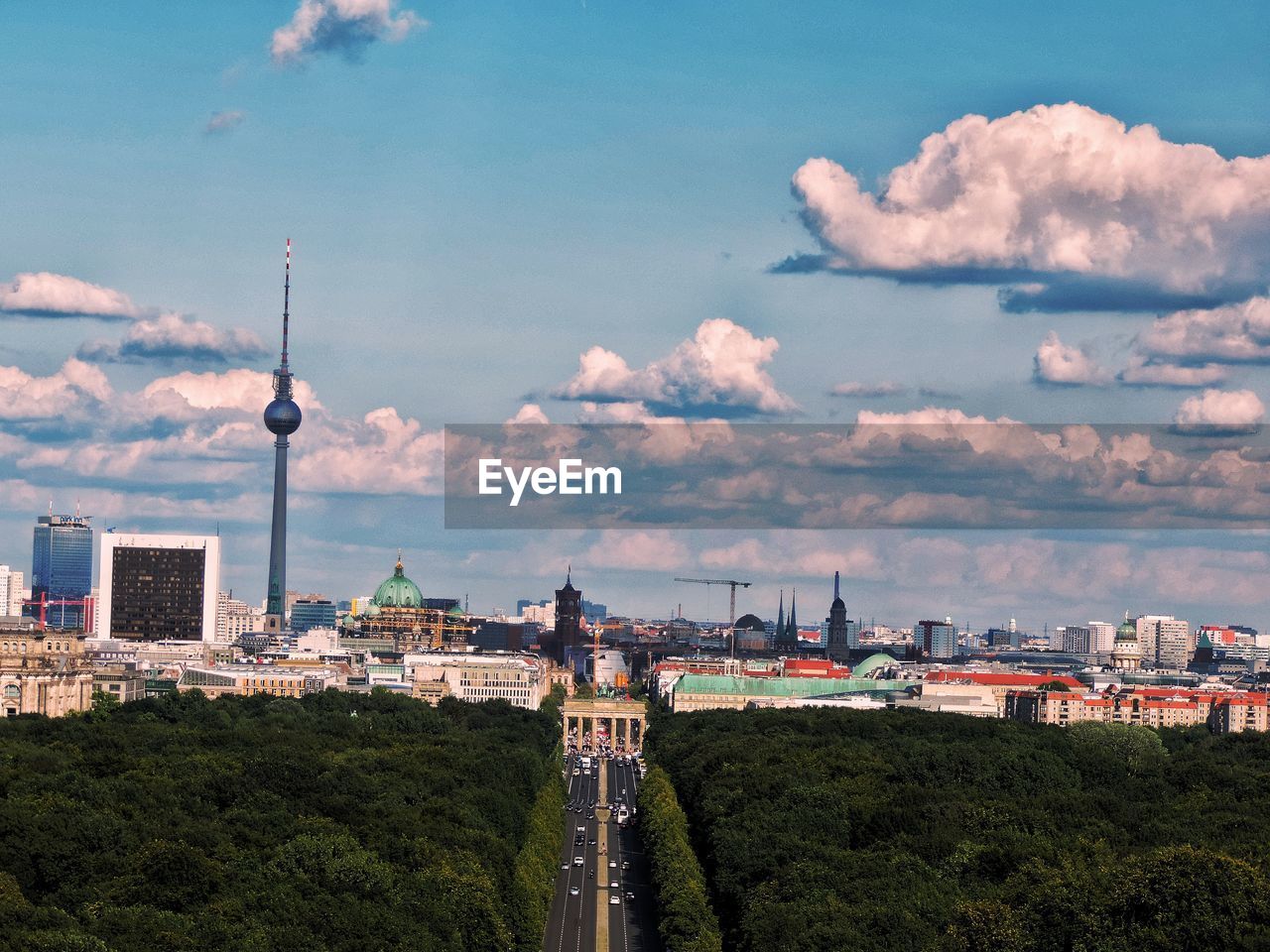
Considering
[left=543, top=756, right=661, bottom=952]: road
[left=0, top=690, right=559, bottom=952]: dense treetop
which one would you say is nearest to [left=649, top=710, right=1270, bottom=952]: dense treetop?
[left=543, top=756, right=661, bottom=952]: road

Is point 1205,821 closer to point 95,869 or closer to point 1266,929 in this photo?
point 1266,929

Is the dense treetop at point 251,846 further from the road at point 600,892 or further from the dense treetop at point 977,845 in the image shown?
the dense treetop at point 977,845

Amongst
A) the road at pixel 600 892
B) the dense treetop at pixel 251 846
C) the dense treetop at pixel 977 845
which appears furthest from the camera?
the road at pixel 600 892

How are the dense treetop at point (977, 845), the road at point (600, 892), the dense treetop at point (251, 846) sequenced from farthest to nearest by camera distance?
the road at point (600, 892)
the dense treetop at point (977, 845)
the dense treetop at point (251, 846)

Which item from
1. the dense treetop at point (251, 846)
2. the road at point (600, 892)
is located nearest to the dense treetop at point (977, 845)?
the road at point (600, 892)

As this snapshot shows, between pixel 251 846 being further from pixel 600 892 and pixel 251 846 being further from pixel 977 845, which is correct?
pixel 977 845

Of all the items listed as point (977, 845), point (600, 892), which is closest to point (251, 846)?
point (600, 892)
